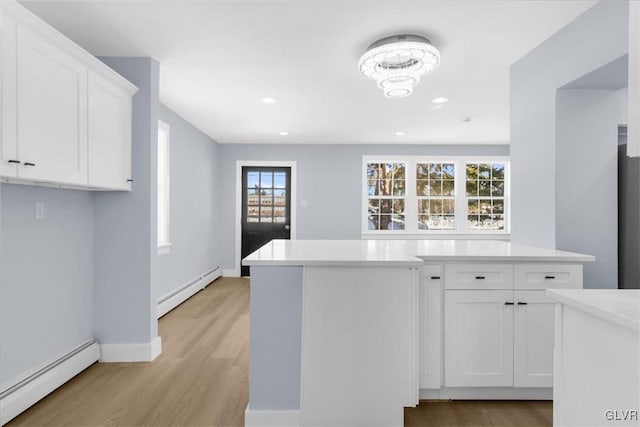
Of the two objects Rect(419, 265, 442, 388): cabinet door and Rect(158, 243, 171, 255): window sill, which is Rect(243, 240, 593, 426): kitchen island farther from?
Rect(158, 243, 171, 255): window sill

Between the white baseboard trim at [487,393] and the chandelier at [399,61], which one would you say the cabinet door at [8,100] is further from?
the white baseboard trim at [487,393]

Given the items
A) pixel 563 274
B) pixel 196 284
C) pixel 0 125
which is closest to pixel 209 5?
pixel 0 125

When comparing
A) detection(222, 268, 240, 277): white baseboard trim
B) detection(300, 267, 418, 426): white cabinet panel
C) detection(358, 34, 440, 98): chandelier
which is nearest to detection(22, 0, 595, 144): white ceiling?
detection(358, 34, 440, 98): chandelier

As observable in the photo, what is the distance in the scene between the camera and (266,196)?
6.04 meters

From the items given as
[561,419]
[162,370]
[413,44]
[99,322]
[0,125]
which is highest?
[413,44]

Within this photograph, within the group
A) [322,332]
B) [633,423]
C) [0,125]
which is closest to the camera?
[633,423]

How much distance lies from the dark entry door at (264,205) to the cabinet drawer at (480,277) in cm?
419

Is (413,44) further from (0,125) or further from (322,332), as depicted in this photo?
(0,125)

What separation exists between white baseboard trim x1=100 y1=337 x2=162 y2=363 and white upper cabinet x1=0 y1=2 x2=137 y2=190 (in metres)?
1.28

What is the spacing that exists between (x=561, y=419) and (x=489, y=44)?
2.39 metres

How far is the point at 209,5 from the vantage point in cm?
199

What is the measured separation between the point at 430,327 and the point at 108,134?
2.56 meters

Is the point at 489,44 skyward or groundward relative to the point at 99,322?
skyward

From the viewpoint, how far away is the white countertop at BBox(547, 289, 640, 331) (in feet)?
2.60
